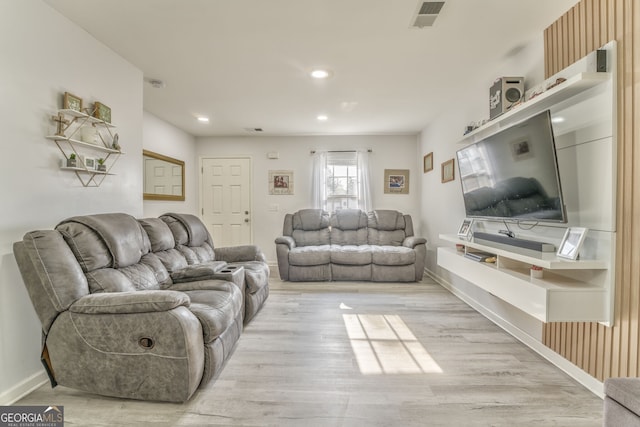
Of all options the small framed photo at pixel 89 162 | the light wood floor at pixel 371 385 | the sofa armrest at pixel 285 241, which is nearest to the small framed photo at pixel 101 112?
the small framed photo at pixel 89 162

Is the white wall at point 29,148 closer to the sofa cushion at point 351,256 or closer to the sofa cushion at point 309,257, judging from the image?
the sofa cushion at point 309,257

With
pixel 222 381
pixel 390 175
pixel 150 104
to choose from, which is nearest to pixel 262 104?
pixel 150 104

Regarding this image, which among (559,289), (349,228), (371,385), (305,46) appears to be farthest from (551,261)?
(349,228)

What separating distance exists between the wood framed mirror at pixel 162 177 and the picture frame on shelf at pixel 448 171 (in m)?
3.80

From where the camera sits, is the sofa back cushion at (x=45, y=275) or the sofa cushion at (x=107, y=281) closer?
the sofa back cushion at (x=45, y=275)

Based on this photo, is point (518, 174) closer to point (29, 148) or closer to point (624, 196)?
point (624, 196)

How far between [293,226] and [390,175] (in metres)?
1.94

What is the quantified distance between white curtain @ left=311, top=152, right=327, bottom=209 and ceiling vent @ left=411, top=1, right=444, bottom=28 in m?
3.30

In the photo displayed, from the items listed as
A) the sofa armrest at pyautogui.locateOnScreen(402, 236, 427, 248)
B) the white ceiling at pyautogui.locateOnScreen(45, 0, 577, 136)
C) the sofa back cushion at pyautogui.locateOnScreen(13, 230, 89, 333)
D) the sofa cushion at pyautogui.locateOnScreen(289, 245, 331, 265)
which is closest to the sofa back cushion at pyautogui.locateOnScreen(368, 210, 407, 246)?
the sofa armrest at pyautogui.locateOnScreen(402, 236, 427, 248)

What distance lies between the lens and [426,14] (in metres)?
1.95

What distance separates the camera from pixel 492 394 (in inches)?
68.9

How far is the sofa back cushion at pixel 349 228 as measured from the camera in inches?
194

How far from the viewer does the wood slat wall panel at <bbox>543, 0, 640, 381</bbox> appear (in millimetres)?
1509

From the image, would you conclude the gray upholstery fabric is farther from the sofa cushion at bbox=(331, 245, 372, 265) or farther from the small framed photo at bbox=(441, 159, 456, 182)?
the sofa cushion at bbox=(331, 245, 372, 265)
